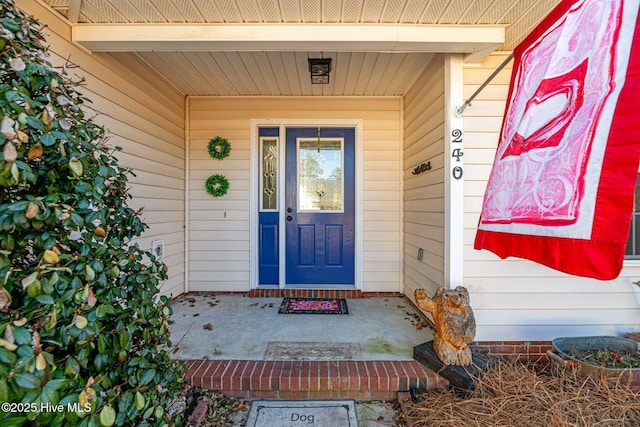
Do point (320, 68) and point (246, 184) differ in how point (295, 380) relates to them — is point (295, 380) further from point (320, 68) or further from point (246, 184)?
point (320, 68)

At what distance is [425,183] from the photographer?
2.60 m

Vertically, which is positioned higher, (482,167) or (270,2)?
(270,2)

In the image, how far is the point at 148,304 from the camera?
1.25 meters

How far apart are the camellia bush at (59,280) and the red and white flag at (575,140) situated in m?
1.80

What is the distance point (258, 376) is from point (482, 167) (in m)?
2.21

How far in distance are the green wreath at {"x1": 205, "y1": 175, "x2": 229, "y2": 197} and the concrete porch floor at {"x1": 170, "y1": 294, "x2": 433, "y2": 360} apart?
1.24 m

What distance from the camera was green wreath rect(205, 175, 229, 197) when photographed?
3.26 meters

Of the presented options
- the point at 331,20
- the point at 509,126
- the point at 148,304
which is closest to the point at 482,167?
the point at 509,126

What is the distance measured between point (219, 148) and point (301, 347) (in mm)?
2371

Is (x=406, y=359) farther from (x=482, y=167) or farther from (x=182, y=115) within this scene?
(x=182, y=115)

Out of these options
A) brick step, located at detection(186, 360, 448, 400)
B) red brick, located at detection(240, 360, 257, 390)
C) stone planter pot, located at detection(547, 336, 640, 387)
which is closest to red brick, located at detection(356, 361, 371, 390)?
brick step, located at detection(186, 360, 448, 400)

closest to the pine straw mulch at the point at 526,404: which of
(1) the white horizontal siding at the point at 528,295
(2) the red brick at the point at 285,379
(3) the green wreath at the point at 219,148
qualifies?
(1) the white horizontal siding at the point at 528,295

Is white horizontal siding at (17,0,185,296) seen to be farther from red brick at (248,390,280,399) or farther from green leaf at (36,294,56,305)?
red brick at (248,390,280,399)

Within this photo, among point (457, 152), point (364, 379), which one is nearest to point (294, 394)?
point (364, 379)
